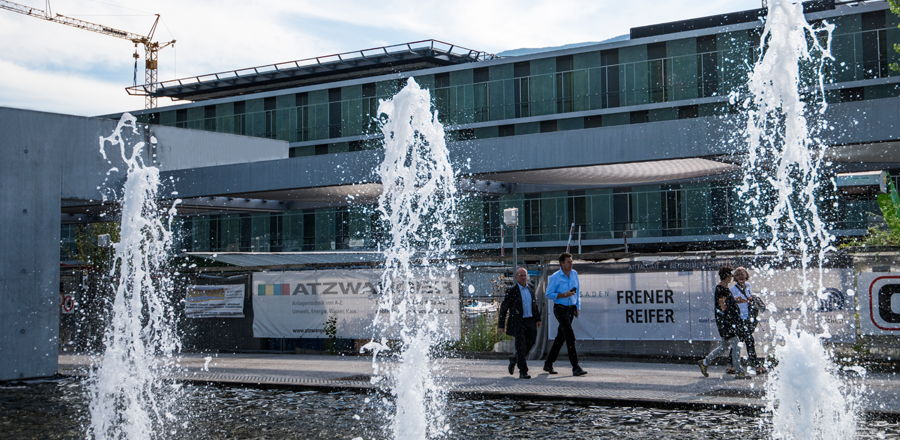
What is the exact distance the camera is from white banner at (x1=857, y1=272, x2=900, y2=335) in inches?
598

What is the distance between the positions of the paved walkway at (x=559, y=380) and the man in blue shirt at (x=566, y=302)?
440mm

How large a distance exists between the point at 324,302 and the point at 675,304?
7.71 metres

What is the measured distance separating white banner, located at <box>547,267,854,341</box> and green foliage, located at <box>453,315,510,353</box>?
1.25 m

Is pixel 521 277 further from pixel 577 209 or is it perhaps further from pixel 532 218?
pixel 532 218

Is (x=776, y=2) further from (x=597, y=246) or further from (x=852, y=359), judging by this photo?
(x=597, y=246)

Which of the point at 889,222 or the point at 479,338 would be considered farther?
the point at 889,222

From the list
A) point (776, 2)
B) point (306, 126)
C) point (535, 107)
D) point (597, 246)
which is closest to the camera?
point (776, 2)

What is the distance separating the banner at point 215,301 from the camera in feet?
74.8

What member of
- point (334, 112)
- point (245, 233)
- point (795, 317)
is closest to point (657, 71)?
point (334, 112)

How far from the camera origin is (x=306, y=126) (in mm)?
78375

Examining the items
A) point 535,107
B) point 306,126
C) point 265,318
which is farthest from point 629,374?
point 306,126

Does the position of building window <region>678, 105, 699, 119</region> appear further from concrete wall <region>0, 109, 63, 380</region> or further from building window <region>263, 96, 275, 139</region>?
concrete wall <region>0, 109, 63, 380</region>

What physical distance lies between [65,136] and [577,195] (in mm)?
49305

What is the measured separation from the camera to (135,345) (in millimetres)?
19891
